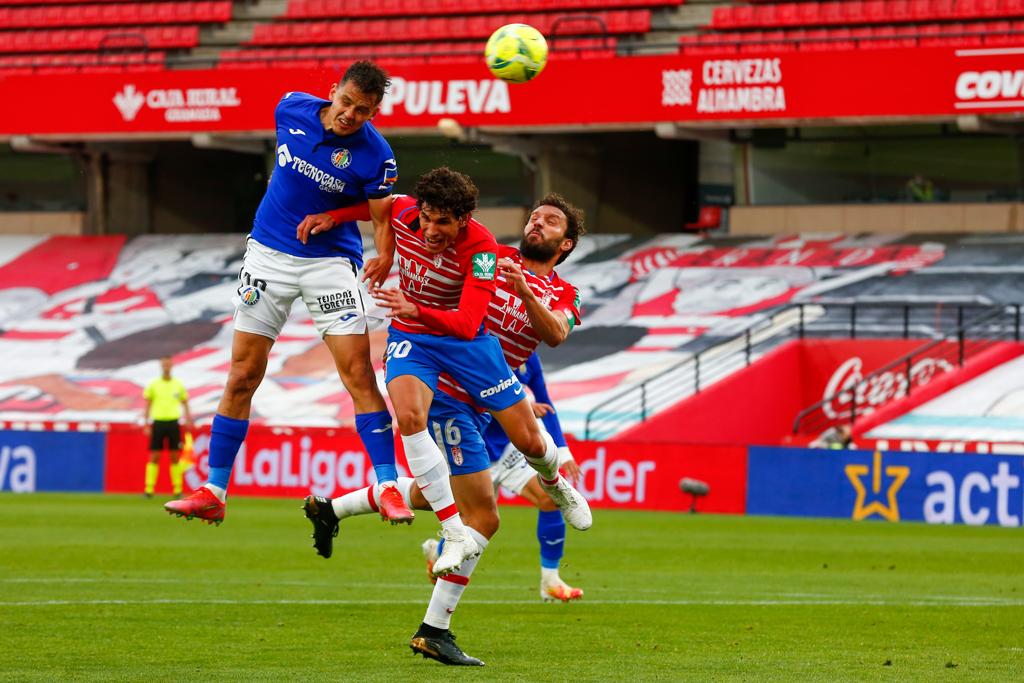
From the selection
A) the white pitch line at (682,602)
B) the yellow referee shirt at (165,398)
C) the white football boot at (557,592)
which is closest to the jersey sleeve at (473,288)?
the white pitch line at (682,602)

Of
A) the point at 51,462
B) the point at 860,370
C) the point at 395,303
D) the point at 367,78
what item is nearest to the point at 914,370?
the point at 860,370

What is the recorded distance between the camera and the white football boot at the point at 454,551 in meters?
8.61

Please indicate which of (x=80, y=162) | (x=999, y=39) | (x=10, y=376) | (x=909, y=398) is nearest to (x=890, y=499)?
(x=909, y=398)

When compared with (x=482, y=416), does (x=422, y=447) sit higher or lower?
lower

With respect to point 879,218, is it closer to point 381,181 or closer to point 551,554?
point 551,554

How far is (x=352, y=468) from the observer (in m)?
23.1

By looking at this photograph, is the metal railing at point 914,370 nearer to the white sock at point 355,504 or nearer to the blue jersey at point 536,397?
the blue jersey at point 536,397

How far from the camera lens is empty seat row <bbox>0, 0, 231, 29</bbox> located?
3425 cm

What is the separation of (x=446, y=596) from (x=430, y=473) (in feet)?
2.10

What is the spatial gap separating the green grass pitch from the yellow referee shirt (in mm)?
3265

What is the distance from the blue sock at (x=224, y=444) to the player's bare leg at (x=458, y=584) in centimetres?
121

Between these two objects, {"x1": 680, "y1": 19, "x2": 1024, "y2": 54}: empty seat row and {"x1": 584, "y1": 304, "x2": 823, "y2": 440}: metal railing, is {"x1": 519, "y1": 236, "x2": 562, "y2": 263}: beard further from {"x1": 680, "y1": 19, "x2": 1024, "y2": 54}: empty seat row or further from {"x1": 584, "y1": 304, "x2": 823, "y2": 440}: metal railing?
{"x1": 680, "y1": 19, "x2": 1024, "y2": 54}: empty seat row

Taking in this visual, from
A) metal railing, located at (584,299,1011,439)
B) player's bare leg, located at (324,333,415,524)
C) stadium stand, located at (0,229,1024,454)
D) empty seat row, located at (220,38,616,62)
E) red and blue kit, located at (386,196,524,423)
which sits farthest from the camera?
empty seat row, located at (220,38,616,62)

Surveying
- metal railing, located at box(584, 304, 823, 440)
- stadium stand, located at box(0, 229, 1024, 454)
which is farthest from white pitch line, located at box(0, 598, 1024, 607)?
metal railing, located at box(584, 304, 823, 440)
